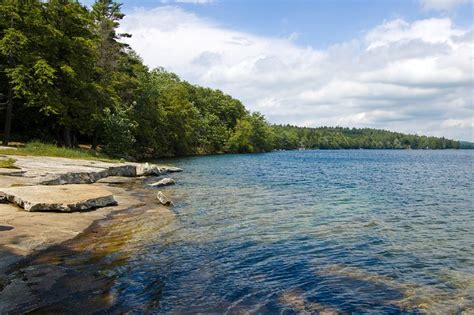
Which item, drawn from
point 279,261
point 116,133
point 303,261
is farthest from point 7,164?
point 116,133

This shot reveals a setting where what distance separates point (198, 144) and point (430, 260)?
107108 mm

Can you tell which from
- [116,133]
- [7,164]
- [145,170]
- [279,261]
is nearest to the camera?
[279,261]

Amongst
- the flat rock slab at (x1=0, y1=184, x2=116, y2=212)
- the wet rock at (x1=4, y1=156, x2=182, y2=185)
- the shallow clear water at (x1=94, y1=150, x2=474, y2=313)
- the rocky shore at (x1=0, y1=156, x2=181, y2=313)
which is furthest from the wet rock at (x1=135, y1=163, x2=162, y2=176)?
the flat rock slab at (x1=0, y1=184, x2=116, y2=212)

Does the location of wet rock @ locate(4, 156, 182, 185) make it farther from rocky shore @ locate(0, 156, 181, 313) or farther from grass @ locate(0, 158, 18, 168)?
grass @ locate(0, 158, 18, 168)

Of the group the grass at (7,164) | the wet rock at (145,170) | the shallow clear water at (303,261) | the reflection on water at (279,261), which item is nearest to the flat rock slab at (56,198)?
the reflection on water at (279,261)

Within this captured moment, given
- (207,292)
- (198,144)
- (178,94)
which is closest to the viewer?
(207,292)

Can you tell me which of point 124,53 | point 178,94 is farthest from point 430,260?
point 178,94

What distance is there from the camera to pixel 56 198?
1783 centimetres

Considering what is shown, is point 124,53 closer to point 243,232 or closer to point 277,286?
point 243,232

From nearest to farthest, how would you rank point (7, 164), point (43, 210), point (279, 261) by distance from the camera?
point (279, 261)
point (43, 210)
point (7, 164)

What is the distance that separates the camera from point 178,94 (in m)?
103

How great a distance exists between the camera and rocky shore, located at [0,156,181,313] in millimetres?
10252

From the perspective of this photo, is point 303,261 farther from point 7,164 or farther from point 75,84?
point 75,84

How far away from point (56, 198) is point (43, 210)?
92 centimetres
